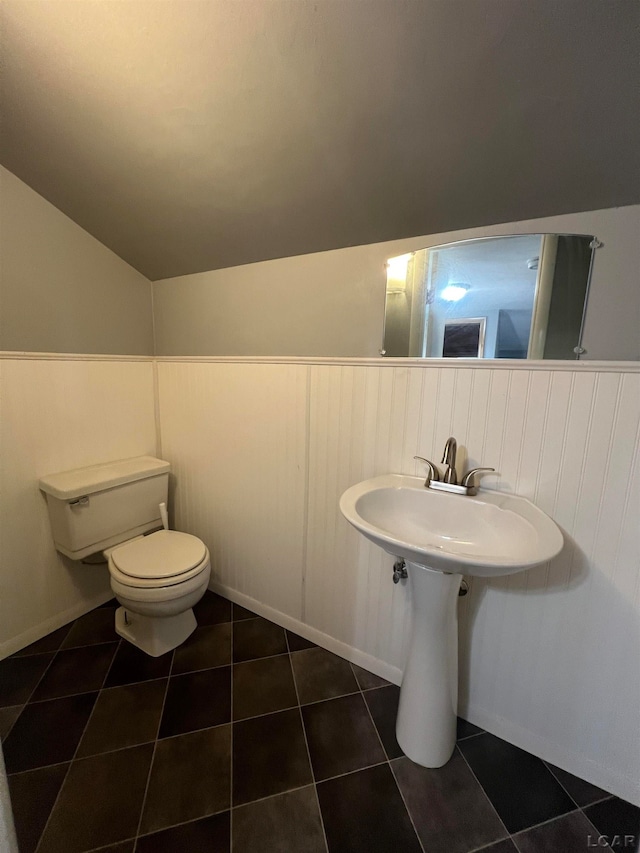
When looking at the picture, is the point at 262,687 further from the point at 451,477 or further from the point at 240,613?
the point at 451,477

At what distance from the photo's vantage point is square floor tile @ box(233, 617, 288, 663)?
1588 mm

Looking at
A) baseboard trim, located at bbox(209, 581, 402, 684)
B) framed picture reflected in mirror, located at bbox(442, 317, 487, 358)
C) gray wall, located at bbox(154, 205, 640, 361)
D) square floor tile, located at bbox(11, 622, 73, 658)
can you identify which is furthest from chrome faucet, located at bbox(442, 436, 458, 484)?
square floor tile, located at bbox(11, 622, 73, 658)

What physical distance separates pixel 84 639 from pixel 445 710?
5.17ft

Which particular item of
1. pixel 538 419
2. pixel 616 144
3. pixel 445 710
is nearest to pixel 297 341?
pixel 538 419

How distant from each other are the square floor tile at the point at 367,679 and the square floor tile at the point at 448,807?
28cm

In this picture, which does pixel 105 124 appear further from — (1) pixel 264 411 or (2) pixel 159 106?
(1) pixel 264 411

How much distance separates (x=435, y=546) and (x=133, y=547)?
4.40ft

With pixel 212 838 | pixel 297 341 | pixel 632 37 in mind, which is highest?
pixel 632 37

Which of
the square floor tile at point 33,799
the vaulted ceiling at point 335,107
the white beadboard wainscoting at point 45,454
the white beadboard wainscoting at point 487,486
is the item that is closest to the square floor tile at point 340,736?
the white beadboard wainscoting at point 487,486

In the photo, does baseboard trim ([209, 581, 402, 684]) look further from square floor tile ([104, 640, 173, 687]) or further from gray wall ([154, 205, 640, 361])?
gray wall ([154, 205, 640, 361])

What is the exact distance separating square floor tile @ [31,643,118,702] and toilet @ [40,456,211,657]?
0.11 meters

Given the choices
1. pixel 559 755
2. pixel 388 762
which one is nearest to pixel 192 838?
pixel 388 762

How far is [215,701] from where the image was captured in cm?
136

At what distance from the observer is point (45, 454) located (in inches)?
62.3
